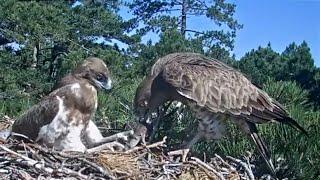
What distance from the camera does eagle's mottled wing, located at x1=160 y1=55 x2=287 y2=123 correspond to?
18.9 ft

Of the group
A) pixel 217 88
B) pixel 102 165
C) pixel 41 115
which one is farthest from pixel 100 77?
pixel 217 88

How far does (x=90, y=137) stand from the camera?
5.31 m

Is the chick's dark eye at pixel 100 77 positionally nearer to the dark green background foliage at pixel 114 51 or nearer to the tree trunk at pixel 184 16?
the dark green background foliage at pixel 114 51

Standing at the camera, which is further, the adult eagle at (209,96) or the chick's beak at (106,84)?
the adult eagle at (209,96)

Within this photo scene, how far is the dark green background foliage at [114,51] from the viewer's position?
631cm

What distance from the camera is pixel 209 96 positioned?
5812mm

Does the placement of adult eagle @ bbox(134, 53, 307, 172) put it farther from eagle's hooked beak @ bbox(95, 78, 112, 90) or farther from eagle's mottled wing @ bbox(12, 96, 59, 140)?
eagle's mottled wing @ bbox(12, 96, 59, 140)

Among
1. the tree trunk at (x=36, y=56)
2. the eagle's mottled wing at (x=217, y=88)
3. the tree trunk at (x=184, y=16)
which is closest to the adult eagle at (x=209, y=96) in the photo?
the eagle's mottled wing at (x=217, y=88)

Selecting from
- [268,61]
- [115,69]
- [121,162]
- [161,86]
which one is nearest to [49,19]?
[115,69]

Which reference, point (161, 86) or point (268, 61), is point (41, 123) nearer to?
point (161, 86)

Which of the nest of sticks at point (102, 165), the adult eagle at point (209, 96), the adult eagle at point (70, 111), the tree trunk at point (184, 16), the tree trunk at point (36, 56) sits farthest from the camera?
the tree trunk at point (184, 16)

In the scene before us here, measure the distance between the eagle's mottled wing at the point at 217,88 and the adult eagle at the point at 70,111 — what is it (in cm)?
95

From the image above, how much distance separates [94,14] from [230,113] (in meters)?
12.1

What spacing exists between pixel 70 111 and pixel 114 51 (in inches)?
448
